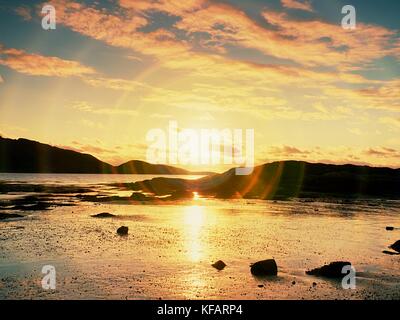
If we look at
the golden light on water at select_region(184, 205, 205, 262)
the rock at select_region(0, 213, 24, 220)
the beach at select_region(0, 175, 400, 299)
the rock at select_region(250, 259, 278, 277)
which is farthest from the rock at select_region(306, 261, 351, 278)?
the rock at select_region(0, 213, 24, 220)

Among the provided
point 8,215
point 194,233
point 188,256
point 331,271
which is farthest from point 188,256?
point 8,215

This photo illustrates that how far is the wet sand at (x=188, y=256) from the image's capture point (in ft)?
108

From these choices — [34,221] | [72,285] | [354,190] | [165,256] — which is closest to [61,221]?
[34,221]

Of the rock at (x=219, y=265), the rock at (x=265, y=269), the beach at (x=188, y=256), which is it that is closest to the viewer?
the beach at (x=188, y=256)

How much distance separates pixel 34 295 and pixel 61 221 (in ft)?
150

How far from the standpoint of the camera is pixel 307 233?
6481cm

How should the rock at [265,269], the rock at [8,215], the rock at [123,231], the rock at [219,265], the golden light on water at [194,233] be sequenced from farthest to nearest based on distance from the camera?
the rock at [8,215]
the rock at [123,231]
the golden light on water at [194,233]
the rock at [219,265]
the rock at [265,269]

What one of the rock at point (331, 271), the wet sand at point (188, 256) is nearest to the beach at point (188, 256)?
the wet sand at point (188, 256)

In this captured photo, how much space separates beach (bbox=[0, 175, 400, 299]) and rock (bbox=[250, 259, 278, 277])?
2.04 ft

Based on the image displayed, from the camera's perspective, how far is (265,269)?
38.2 meters

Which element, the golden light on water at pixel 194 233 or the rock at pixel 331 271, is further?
the golden light on water at pixel 194 233

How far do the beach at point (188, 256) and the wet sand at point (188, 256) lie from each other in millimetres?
86

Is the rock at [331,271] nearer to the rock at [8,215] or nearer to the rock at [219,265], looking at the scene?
the rock at [219,265]
